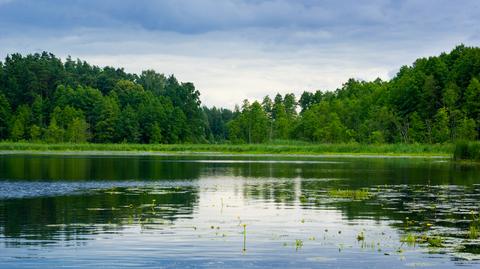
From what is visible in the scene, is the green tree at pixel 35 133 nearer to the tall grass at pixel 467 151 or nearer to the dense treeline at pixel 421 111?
the dense treeline at pixel 421 111

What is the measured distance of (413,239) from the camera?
2822cm

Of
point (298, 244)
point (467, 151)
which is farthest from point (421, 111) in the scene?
point (298, 244)

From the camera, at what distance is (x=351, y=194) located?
158 feet

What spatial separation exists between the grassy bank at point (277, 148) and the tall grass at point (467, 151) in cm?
3568

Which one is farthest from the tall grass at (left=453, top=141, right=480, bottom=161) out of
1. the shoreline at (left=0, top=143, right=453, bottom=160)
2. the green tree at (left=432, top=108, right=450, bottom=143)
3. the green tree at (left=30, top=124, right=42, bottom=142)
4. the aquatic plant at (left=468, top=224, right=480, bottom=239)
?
the green tree at (left=30, top=124, right=42, bottom=142)

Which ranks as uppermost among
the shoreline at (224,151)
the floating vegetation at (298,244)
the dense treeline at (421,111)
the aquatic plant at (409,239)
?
the dense treeline at (421,111)

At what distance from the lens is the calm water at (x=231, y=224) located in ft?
80.7

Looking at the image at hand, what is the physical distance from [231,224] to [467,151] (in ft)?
225

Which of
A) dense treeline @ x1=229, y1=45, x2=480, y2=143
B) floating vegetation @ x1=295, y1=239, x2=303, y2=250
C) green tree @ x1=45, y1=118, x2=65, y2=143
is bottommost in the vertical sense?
floating vegetation @ x1=295, y1=239, x2=303, y2=250

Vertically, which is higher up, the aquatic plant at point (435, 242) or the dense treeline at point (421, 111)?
the dense treeline at point (421, 111)

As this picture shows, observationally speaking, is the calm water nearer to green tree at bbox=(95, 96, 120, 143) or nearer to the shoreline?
the shoreline

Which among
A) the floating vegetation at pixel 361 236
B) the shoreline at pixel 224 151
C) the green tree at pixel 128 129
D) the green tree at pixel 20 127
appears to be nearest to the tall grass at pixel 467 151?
the shoreline at pixel 224 151

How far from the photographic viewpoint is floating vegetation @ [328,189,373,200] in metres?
46.5

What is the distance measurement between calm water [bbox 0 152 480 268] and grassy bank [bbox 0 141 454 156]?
78238 millimetres
